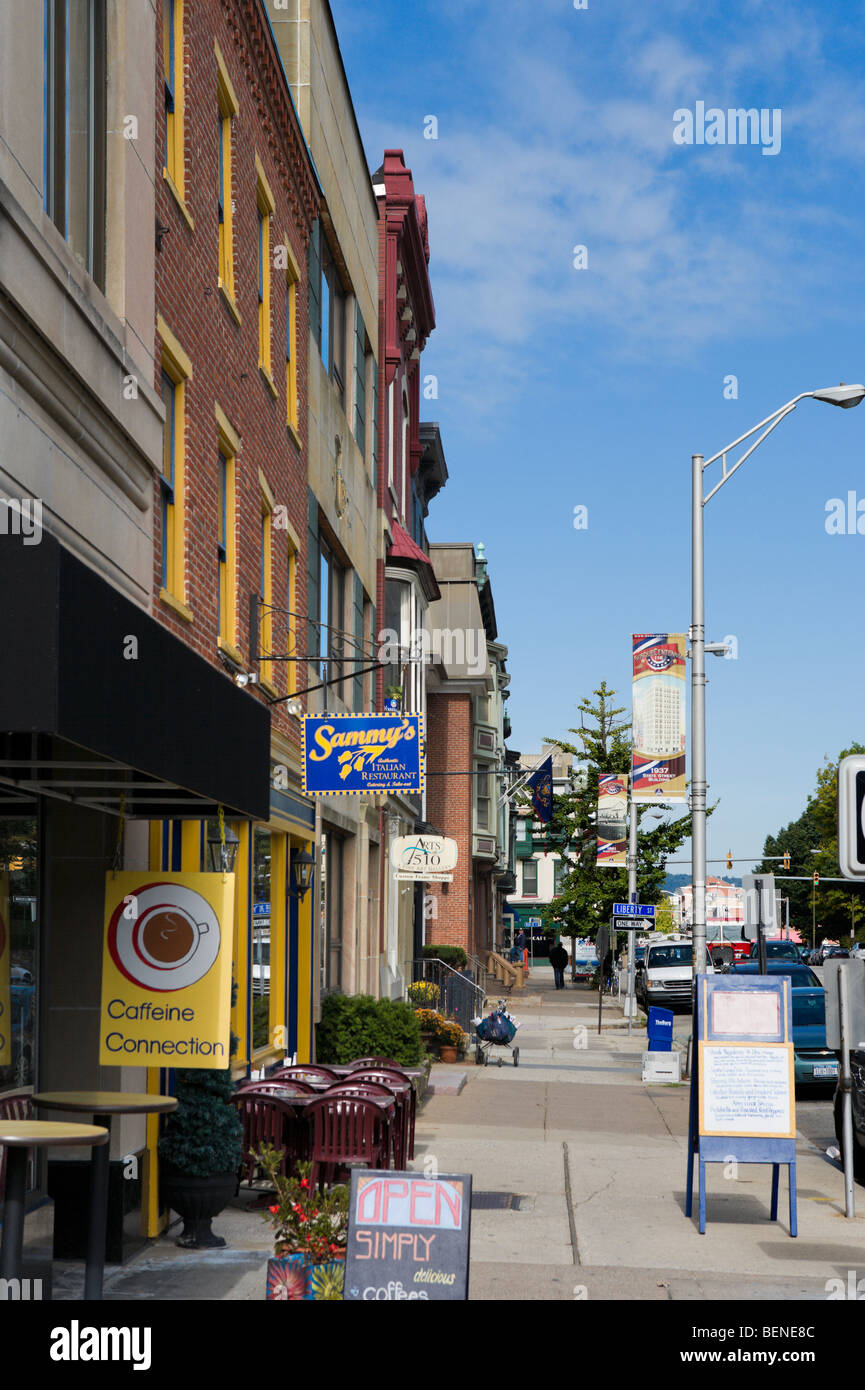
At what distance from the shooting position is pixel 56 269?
317 inches

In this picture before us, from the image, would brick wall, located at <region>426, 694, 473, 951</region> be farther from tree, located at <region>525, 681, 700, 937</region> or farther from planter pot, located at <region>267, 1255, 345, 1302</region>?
planter pot, located at <region>267, 1255, 345, 1302</region>

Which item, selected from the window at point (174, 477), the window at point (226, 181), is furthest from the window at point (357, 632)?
the window at point (174, 477)

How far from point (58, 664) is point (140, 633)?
1.16 metres

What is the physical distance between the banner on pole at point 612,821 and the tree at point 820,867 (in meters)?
26.0

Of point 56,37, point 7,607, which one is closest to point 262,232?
point 56,37

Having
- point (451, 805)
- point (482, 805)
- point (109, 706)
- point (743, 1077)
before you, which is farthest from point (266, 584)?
point (482, 805)

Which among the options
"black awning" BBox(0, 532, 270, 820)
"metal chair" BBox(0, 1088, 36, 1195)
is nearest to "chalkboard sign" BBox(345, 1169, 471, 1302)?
"black awning" BBox(0, 532, 270, 820)

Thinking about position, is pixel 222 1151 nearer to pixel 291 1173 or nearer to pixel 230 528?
pixel 291 1173

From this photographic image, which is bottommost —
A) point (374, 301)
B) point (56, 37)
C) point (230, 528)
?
point (230, 528)

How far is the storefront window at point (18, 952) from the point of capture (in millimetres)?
9102

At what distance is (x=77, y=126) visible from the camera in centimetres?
941

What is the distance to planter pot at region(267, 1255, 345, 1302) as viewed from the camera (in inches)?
264

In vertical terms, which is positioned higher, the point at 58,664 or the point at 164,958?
the point at 58,664
